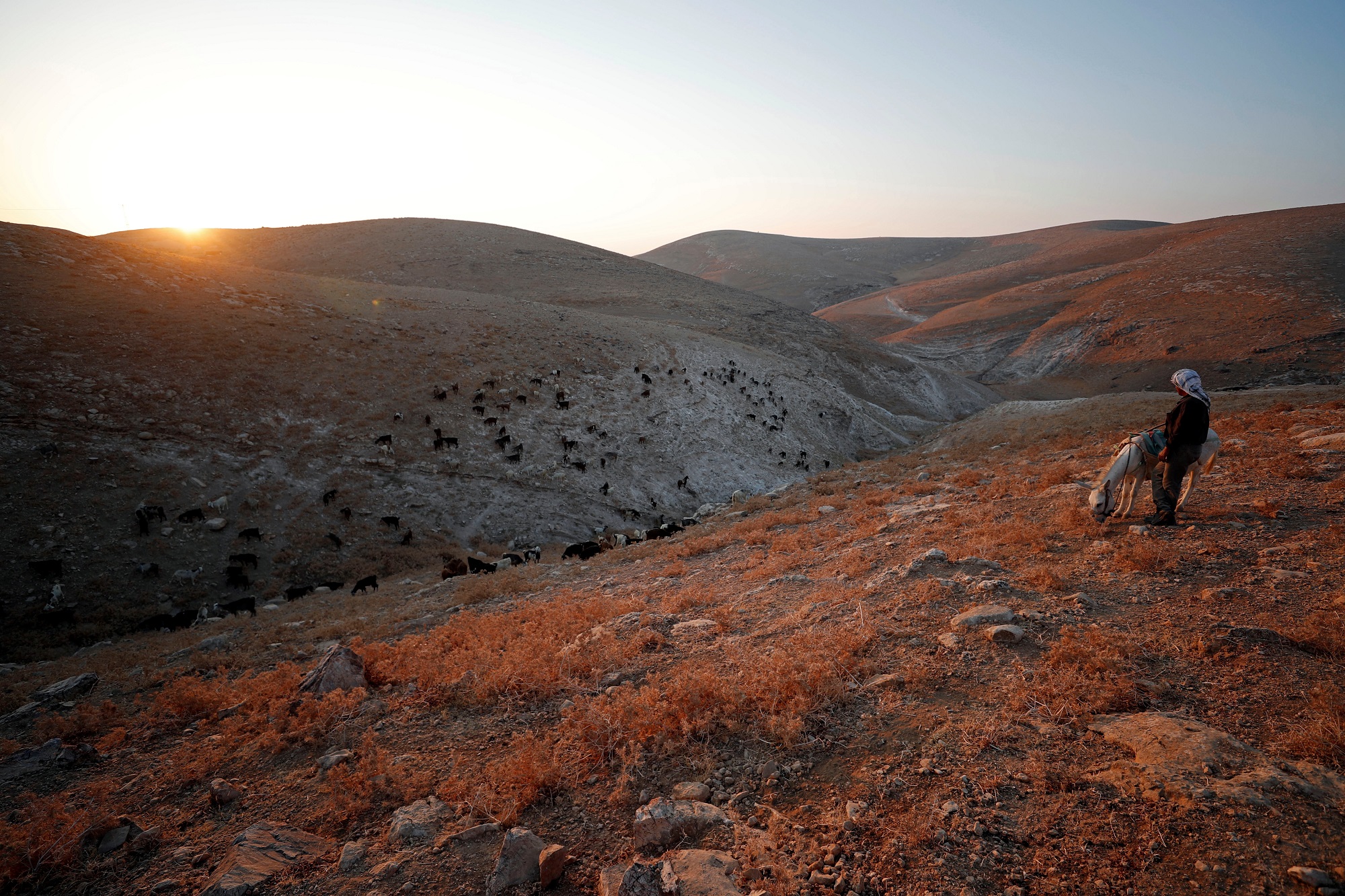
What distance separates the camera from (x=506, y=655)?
743cm

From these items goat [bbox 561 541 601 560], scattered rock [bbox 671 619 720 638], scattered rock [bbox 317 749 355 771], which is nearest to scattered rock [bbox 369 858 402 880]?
scattered rock [bbox 317 749 355 771]

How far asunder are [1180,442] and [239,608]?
18.8 m

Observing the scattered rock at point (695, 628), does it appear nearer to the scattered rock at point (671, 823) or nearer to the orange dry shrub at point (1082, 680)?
the scattered rock at point (671, 823)

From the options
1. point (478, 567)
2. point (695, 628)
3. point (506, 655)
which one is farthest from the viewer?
point (478, 567)

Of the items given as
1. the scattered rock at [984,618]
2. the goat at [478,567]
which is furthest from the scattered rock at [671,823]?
the goat at [478,567]

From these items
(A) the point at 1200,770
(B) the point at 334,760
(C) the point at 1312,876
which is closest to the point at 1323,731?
(A) the point at 1200,770

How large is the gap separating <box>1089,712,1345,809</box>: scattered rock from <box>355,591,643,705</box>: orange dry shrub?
4.96 m

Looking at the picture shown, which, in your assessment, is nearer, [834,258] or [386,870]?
[386,870]

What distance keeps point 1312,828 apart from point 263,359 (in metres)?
28.3

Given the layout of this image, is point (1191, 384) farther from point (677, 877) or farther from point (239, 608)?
point (239, 608)

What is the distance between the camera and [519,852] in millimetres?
4176

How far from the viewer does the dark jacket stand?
319 inches

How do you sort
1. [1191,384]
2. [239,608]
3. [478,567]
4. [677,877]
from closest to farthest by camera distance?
1. [677,877]
2. [1191,384]
3. [239,608]
4. [478,567]

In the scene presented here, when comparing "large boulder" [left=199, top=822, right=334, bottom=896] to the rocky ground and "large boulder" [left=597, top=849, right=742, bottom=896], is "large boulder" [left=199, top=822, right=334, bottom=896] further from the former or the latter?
"large boulder" [left=597, top=849, right=742, bottom=896]
